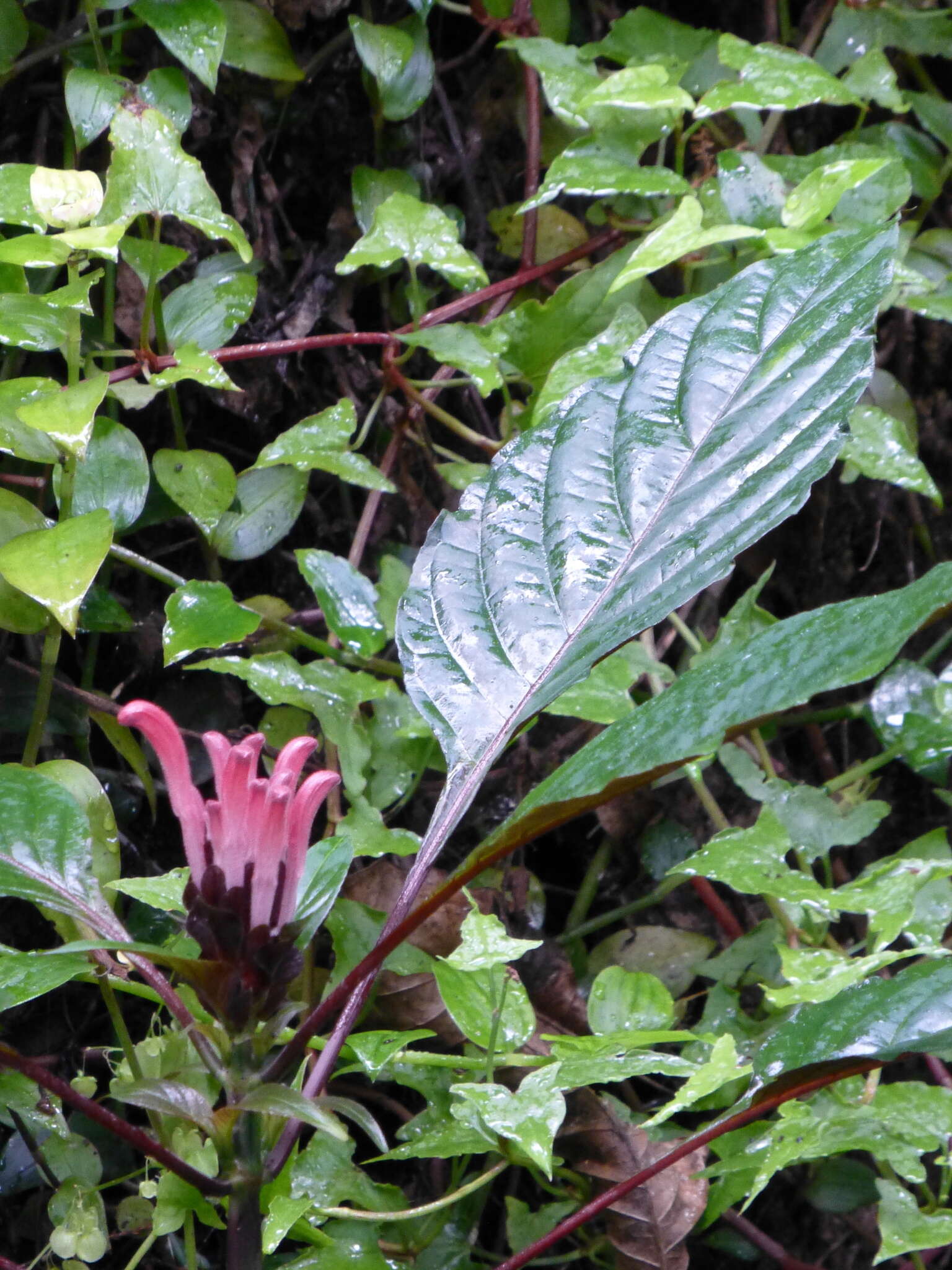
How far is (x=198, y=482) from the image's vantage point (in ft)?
3.55

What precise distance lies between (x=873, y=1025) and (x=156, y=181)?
86 cm

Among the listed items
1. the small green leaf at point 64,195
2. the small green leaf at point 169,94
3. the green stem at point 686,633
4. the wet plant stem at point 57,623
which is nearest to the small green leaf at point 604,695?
the green stem at point 686,633

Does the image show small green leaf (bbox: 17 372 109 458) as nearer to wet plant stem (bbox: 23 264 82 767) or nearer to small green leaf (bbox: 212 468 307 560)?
wet plant stem (bbox: 23 264 82 767)

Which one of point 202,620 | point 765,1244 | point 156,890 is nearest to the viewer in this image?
point 156,890

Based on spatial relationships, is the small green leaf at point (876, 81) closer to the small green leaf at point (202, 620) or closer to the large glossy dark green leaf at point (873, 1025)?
the small green leaf at point (202, 620)

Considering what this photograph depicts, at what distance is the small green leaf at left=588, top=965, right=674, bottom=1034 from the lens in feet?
3.01

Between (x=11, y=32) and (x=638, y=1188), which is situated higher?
(x=11, y=32)

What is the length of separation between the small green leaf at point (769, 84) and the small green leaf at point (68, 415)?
716 millimetres

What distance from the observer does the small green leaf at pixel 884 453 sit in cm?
119

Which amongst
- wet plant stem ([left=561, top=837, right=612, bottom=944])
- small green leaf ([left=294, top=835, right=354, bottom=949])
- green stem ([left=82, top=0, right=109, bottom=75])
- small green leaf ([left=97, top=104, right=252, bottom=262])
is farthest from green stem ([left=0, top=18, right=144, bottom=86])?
wet plant stem ([left=561, top=837, right=612, bottom=944])

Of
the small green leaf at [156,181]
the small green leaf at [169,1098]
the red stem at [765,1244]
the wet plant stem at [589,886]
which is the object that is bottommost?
the red stem at [765,1244]

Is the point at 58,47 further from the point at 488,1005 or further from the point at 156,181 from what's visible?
the point at 488,1005

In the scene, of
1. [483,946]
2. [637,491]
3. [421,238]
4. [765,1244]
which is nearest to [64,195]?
[421,238]

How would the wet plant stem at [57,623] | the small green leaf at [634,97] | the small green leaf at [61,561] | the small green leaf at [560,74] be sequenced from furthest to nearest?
the small green leaf at [560,74]
the small green leaf at [634,97]
the wet plant stem at [57,623]
the small green leaf at [61,561]
